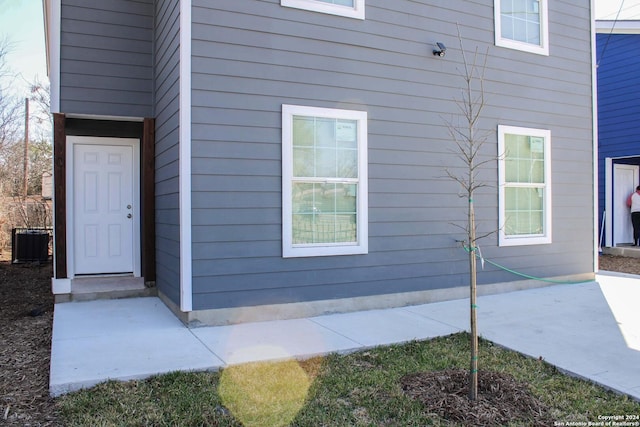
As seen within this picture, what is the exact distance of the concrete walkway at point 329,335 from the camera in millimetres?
3693

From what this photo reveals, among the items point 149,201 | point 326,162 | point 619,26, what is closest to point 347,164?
point 326,162

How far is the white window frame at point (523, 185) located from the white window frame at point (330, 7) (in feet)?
8.03

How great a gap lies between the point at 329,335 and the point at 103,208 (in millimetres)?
3877

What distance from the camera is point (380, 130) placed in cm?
575

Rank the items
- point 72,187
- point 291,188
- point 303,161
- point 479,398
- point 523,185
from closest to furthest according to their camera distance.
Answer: point 479,398 < point 291,188 < point 303,161 < point 72,187 < point 523,185

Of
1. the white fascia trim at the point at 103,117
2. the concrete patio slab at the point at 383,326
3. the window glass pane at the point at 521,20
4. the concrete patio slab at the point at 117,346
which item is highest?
the window glass pane at the point at 521,20

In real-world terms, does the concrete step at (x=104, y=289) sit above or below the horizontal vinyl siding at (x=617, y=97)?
below

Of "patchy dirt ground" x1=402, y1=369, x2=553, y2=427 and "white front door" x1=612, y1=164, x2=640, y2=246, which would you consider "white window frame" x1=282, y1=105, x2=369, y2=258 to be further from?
"white front door" x1=612, y1=164, x2=640, y2=246

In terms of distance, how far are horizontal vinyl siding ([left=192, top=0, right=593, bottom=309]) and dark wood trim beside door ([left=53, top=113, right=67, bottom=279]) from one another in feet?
7.21

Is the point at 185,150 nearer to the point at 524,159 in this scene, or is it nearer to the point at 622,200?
the point at 524,159

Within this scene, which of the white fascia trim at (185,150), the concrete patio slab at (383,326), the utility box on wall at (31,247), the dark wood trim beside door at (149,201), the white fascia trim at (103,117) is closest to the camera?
the concrete patio slab at (383,326)

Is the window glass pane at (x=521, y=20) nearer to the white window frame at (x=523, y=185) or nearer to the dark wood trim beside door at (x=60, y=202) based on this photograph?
the white window frame at (x=523, y=185)

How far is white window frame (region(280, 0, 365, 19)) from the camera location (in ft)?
17.3

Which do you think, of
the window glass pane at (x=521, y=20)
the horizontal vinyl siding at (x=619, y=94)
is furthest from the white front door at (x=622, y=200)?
the window glass pane at (x=521, y=20)
